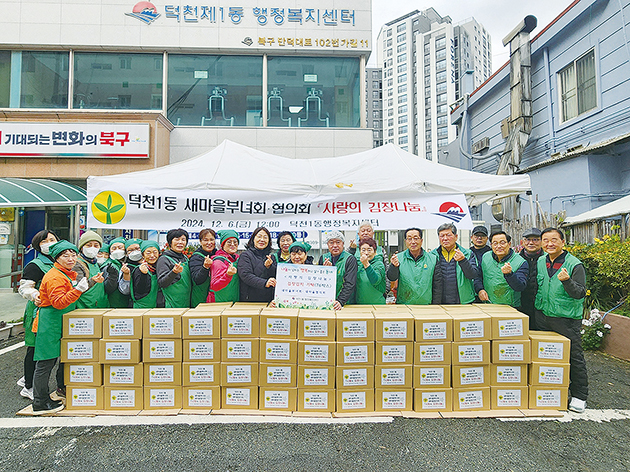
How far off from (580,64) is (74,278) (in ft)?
40.7

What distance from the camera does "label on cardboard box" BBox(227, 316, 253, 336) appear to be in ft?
11.0

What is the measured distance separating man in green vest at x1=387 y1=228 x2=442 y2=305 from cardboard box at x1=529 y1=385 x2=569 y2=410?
4.11 ft


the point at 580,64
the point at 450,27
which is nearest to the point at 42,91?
the point at 580,64

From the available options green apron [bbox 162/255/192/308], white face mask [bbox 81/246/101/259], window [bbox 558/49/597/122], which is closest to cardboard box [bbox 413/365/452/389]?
green apron [bbox 162/255/192/308]

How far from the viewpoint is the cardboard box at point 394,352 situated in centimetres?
333

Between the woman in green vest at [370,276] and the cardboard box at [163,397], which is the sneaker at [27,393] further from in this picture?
the woman in green vest at [370,276]

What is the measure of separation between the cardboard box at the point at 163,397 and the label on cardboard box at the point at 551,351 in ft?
11.3

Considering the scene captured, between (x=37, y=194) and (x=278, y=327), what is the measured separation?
23.7ft

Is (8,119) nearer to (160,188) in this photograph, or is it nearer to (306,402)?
(160,188)

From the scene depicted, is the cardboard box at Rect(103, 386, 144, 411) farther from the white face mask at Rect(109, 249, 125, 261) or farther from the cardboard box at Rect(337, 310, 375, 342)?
the cardboard box at Rect(337, 310, 375, 342)

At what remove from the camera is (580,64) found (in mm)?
9656

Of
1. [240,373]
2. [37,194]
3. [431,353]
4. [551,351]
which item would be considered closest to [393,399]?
[431,353]

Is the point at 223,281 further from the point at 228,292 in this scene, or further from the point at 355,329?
the point at 355,329

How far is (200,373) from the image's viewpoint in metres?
3.35
